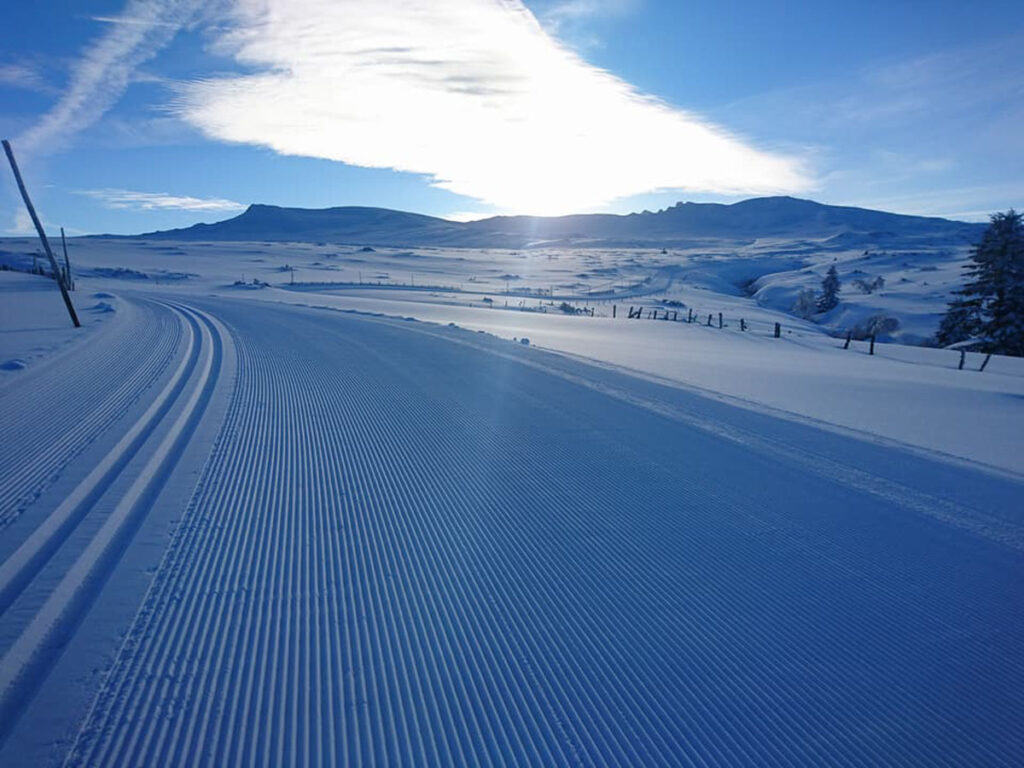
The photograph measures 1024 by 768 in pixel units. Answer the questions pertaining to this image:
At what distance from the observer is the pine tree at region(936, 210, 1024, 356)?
3062 cm

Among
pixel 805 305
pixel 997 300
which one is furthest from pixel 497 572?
pixel 805 305

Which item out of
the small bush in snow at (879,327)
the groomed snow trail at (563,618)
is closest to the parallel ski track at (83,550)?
the groomed snow trail at (563,618)

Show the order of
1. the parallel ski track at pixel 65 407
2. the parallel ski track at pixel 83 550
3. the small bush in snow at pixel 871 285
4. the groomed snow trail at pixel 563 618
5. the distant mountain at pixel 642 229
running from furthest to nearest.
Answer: the distant mountain at pixel 642 229
the small bush in snow at pixel 871 285
the parallel ski track at pixel 65 407
the parallel ski track at pixel 83 550
the groomed snow trail at pixel 563 618

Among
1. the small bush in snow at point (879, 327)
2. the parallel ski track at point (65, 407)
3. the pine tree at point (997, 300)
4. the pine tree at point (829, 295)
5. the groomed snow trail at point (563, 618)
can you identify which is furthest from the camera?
the pine tree at point (829, 295)

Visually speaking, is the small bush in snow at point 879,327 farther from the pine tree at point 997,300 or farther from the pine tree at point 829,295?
the pine tree at point 829,295

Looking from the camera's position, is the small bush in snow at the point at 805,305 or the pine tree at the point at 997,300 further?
the small bush in snow at the point at 805,305

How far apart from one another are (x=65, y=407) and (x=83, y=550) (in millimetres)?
4818

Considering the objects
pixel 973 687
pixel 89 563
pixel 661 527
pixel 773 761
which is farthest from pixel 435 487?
pixel 973 687

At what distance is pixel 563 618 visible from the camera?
3650mm

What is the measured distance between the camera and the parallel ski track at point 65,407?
5559mm

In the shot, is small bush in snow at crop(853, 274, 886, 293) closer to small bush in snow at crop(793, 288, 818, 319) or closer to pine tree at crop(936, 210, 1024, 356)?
small bush in snow at crop(793, 288, 818, 319)

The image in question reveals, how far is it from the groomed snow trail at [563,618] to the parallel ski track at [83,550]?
38 cm

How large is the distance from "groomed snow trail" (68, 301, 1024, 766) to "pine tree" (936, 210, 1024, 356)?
3180 cm

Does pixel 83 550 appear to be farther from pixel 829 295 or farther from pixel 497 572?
pixel 829 295
